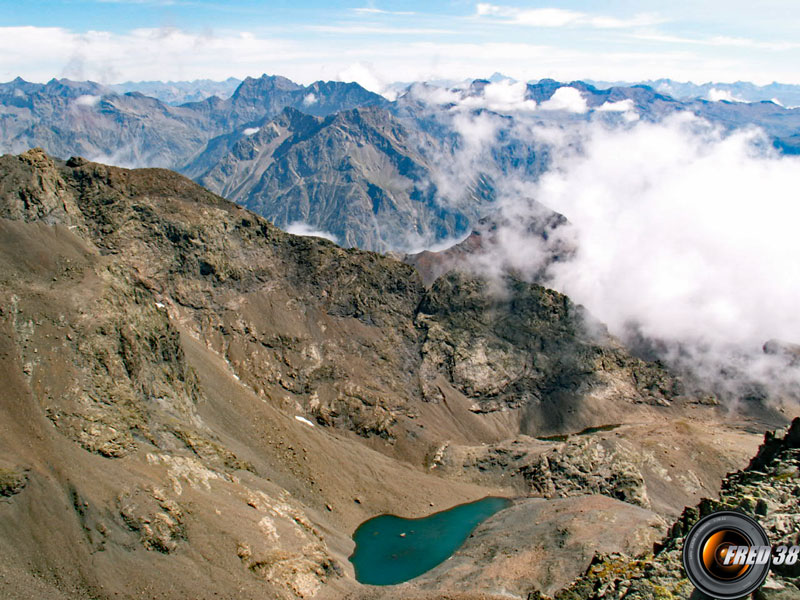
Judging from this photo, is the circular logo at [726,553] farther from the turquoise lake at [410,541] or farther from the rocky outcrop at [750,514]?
the turquoise lake at [410,541]

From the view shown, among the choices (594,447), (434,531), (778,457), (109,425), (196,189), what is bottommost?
(434,531)

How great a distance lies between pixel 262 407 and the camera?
124 metres

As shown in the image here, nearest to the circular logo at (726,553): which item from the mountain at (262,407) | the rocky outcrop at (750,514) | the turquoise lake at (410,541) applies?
the rocky outcrop at (750,514)

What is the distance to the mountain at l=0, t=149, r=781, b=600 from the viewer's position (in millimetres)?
71688

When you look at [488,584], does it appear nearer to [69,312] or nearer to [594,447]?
[594,447]

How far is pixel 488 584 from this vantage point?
268ft

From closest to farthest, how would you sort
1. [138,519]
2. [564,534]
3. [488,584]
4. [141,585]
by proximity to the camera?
[141,585], [138,519], [488,584], [564,534]

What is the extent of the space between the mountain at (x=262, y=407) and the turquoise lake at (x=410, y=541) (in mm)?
3604

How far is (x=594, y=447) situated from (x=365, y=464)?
53.3m

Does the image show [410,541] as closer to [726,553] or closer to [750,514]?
[750,514]

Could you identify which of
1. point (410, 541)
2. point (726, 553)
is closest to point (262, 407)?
point (410, 541)

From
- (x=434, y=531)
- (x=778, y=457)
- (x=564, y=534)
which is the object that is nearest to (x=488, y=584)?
(x=564, y=534)

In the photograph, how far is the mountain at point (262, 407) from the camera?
2822 inches

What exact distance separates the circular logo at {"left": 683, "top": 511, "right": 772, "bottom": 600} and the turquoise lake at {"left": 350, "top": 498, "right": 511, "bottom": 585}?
241 feet
